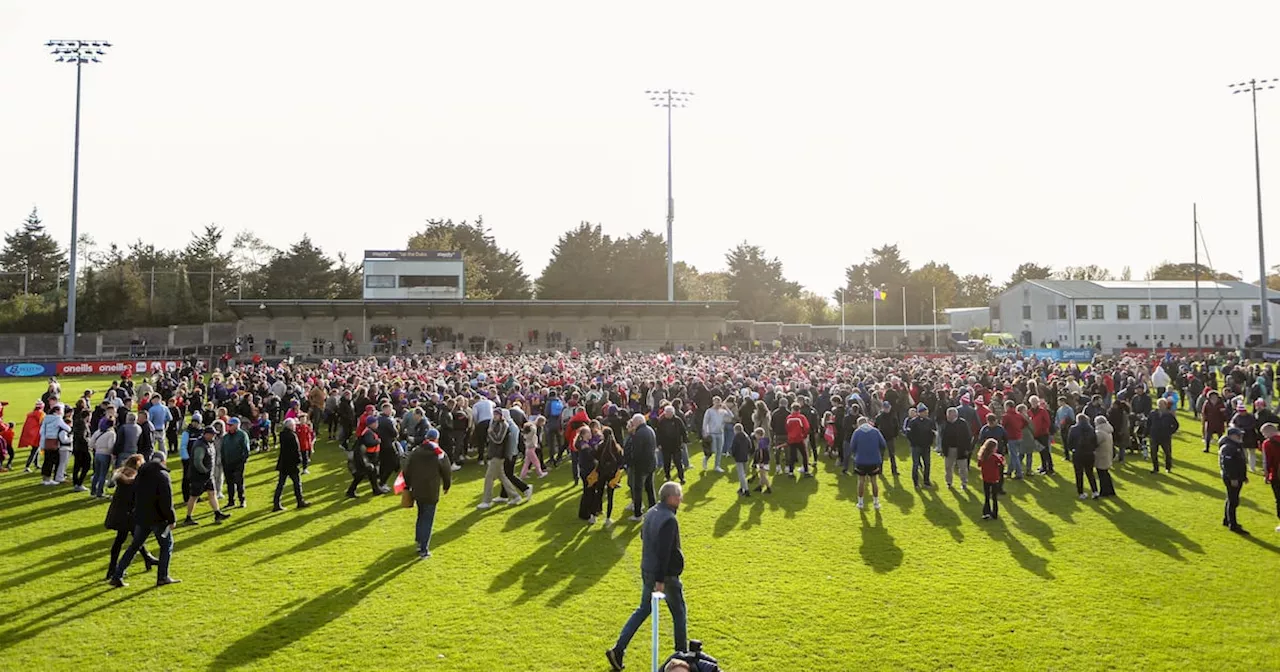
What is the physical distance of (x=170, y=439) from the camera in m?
18.4

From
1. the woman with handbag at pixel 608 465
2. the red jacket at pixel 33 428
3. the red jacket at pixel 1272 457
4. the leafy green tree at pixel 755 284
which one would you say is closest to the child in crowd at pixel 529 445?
the woman with handbag at pixel 608 465

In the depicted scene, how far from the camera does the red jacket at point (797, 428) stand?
14.3 m

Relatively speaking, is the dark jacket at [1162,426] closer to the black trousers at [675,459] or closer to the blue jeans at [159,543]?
the black trousers at [675,459]

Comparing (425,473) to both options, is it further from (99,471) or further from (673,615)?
(99,471)

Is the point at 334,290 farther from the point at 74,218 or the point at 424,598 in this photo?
the point at 424,598

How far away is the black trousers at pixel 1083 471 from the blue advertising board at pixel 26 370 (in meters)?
51.4

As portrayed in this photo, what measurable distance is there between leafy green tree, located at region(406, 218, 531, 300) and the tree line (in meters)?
0.13

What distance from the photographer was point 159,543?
850cm

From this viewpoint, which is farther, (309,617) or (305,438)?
(305,438)

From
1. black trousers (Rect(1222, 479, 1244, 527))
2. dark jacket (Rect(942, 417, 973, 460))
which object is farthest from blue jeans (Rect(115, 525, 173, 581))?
black trousers (Rect(1222, 479, 1244, 527))

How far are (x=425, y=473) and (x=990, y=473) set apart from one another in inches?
327

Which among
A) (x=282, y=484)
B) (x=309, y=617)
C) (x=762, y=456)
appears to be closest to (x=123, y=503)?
(x=309, y=617)

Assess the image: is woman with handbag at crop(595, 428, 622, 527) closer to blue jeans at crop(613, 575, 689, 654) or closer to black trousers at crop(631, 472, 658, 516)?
black trousers at crop(631, 472, 658, 516)

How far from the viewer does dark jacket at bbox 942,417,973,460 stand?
44.1 ft
